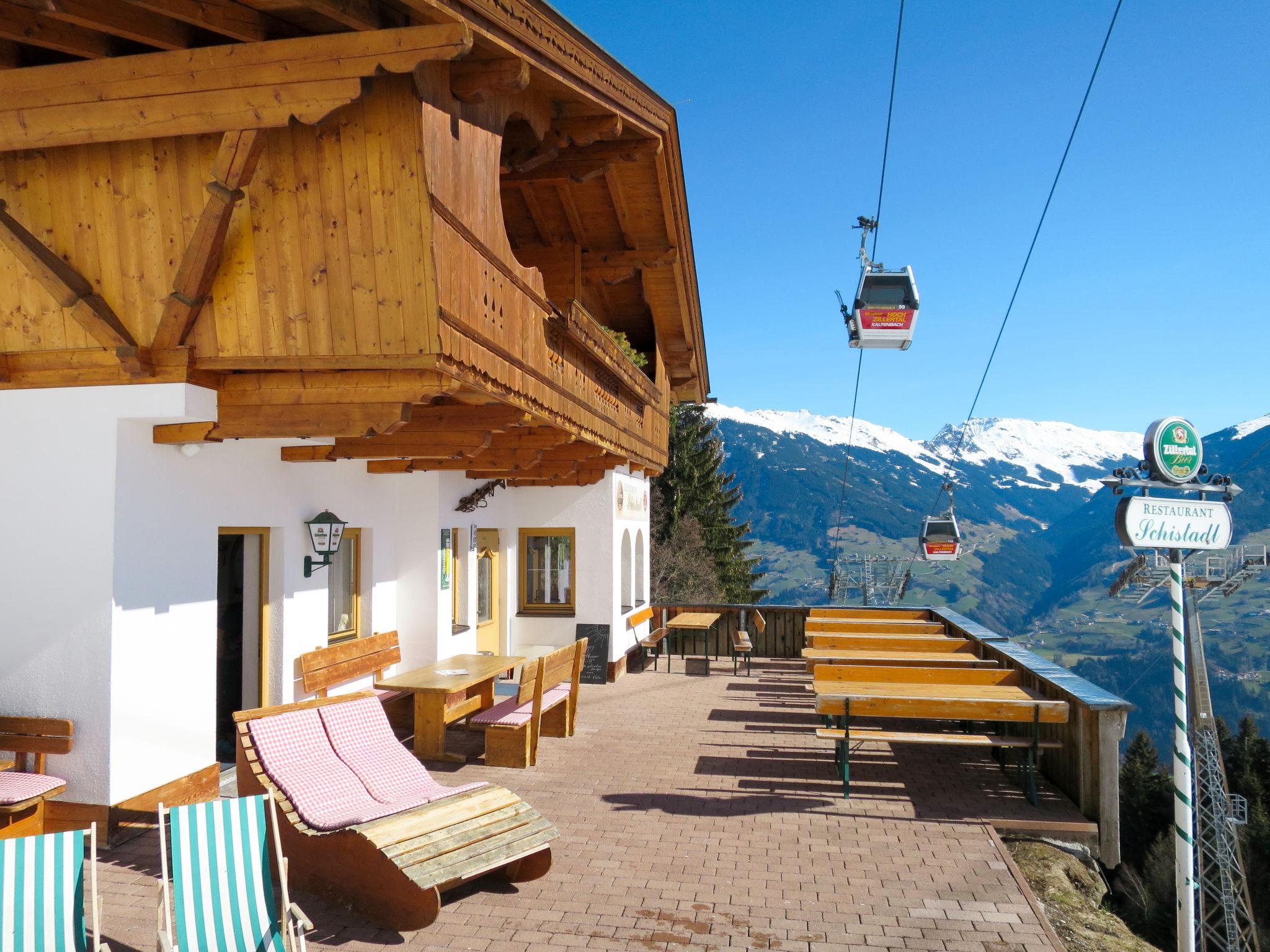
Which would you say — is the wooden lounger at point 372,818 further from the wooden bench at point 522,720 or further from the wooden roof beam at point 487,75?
the wooden roof beam at point 487,75

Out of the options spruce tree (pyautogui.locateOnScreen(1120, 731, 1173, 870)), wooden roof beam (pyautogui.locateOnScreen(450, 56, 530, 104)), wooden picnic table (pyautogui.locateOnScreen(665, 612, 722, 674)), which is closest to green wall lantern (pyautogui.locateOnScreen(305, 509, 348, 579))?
wooden roof beam (pyautogui.locateOnScreen(450, 56, 530, 104))

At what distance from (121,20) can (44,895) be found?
4194 millimetres

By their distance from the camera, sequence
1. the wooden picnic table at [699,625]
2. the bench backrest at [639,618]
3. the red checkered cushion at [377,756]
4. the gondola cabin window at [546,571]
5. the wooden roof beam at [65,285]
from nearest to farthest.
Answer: the wooden roof beam at [65,285] < the red checkered cushion at [377,756] < the gondola cabin window at [546,571] < the bench backrest at [639,618] < the wooden picnic table at [699,625]

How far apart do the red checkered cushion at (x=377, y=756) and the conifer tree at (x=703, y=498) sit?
33.0 metres

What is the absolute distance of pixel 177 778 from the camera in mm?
6949

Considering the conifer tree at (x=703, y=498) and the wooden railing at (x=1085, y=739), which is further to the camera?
the conifer tree at (x=703, y=498)

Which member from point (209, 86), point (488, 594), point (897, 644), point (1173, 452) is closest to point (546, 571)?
point (488, 594)

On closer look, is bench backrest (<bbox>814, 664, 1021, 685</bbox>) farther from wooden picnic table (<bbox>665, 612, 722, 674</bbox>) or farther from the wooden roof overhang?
wooden picnic table (<bbox>665, 612, 722, 674</bbox>)

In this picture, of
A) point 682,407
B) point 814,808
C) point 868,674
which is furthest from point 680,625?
point 682,407

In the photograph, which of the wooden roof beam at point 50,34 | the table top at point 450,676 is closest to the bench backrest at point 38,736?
the table top at point 450,676

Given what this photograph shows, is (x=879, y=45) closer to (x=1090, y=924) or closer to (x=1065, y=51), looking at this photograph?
(x=1065, y=51)

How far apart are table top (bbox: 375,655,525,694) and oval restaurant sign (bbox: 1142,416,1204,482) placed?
237 inches

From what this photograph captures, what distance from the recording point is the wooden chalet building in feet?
17.2

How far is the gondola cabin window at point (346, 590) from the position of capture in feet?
32.1
